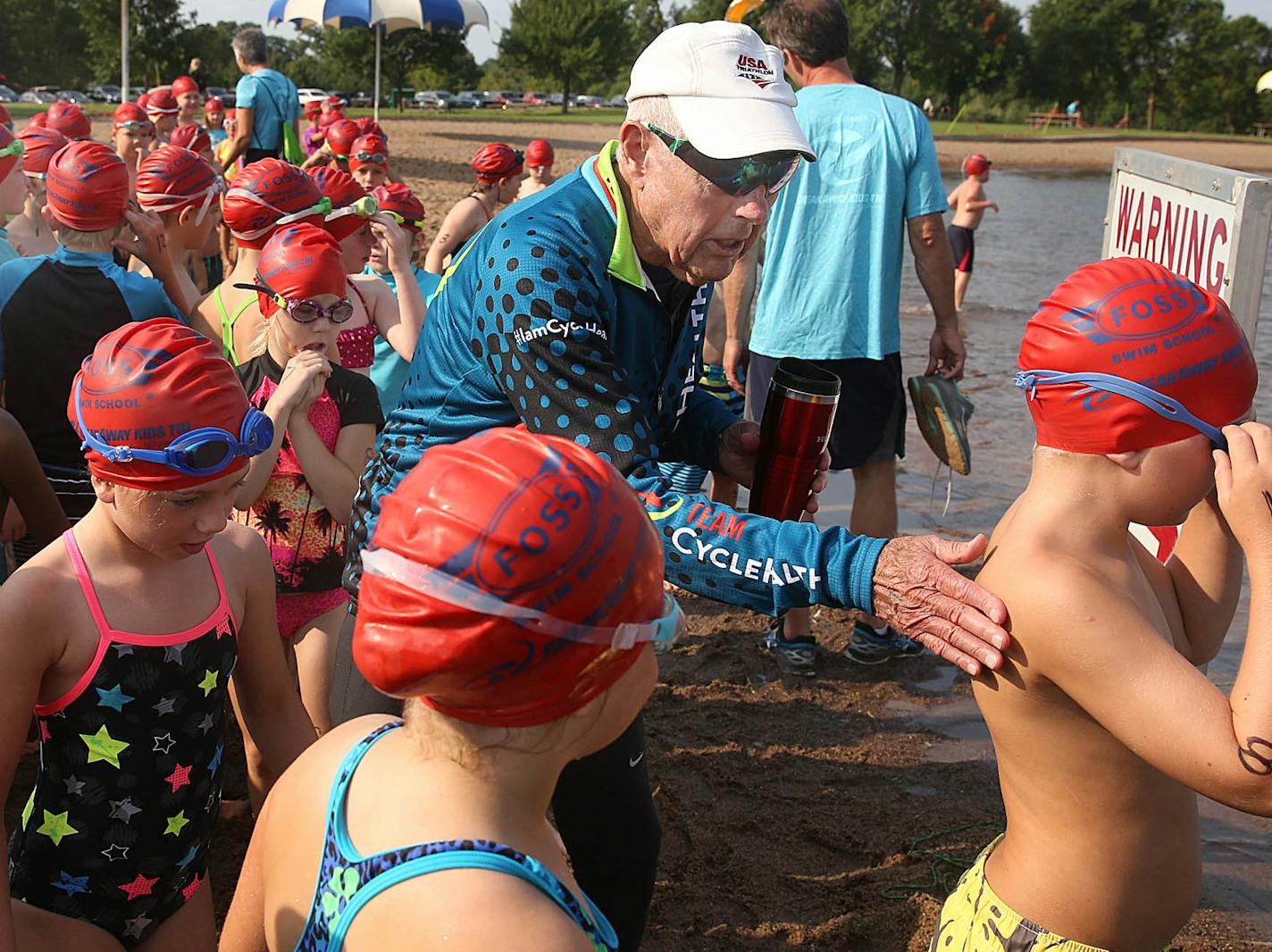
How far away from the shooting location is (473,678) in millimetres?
1502

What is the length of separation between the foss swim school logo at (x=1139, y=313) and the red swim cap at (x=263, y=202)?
13.6 feet

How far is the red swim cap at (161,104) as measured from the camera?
45.2ft

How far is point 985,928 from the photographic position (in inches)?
99.0

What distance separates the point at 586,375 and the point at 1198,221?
105 inches

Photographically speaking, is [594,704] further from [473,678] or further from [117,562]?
[117,562]

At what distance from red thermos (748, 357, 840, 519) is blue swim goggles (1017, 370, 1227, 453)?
74 cm

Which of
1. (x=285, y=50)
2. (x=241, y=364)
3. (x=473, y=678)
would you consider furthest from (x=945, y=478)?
(x=285, y=50)

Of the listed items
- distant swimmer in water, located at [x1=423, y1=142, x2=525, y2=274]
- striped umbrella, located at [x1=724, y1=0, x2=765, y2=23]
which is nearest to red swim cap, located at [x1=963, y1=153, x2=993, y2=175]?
striped umbrella, located at [x1=724, y1=0, x2=765, y2=23]

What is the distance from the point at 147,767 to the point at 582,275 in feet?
4.90

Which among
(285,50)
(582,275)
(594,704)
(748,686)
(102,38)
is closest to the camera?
(594,704)

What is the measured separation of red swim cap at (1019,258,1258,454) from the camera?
2.25m

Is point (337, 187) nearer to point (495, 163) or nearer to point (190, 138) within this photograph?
point (495, 163)

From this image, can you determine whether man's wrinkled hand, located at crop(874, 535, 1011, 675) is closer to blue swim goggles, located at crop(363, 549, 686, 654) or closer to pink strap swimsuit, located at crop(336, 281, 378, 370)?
blue swim goggles, located at crop(363, 549, 686, 654)

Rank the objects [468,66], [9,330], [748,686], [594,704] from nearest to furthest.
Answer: [594,704], [9,330], [748,686], [468,66]
